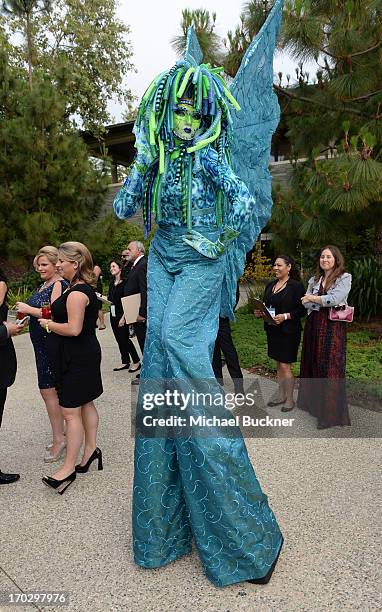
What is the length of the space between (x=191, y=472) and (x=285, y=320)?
2.45 meters

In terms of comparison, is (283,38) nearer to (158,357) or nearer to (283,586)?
(158,357)

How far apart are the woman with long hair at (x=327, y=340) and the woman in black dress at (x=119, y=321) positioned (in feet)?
7.57

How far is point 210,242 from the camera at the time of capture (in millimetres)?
2230

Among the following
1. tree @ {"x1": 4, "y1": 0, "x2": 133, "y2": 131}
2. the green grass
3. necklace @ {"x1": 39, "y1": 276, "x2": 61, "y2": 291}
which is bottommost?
the green grass

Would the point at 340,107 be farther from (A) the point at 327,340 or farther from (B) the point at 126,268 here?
(A) the point at 327,340

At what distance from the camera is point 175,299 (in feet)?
7.31

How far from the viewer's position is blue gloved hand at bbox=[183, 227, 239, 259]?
2.21m

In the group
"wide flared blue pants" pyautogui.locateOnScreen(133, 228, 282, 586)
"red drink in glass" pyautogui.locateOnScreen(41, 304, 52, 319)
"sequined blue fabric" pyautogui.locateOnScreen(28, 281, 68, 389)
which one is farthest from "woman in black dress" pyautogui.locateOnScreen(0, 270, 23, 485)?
"wide flared blue pants" pyautogui.locateOnScreen(133, 228, 282, 586)

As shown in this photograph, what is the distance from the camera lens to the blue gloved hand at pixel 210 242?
2205mm

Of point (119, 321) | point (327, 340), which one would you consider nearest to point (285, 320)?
point (327, 340)

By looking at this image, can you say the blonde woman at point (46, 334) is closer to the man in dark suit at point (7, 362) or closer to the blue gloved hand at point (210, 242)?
the man in dark suit at point (7, 362)

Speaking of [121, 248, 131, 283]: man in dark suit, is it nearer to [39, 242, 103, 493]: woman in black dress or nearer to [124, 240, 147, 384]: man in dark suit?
[124, 240, 147, 384]: man in dark suit

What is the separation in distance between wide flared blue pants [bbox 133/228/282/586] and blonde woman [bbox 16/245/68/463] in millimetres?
1274

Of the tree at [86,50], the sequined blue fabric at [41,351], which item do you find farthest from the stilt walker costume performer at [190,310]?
the tree at [86,50]
